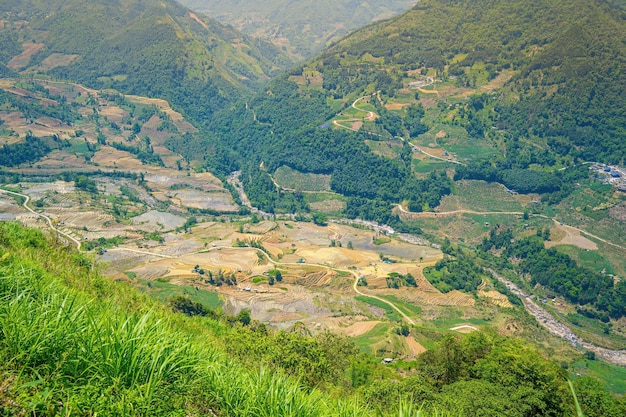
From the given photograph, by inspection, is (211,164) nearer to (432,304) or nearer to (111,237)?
(111,237)

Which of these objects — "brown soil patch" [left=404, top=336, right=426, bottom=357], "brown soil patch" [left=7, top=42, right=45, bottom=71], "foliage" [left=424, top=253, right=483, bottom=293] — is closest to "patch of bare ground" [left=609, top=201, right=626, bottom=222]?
"foliage" [left=424, top=253, right=483, bottom=293]

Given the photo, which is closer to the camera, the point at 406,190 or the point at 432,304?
the point at 432,304

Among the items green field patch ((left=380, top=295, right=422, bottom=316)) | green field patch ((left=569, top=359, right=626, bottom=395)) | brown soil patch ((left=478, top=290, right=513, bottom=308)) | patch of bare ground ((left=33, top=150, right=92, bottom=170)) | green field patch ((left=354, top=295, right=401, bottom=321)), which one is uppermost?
patch of bare ground ((left=33, top=150, right=92, bottom=170))

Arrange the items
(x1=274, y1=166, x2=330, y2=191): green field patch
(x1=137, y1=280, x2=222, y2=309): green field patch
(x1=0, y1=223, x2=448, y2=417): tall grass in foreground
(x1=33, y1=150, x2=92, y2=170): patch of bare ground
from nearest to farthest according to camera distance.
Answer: (x1=0, y1=223, x2=448, y2=417): tall grass in foreground < (x1=137, y1=280, x2=222, y2=309): green field patch < (x1=33, y1=150, x2=92, y2=170): patch of bare ground < (x1=274, y1=166, x2=330, y2=191): green field patch

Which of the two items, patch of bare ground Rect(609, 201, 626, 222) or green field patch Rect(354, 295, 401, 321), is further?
patch of bare ground Rect(609, 201, 626, 222)

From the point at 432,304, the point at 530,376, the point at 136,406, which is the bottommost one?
the point at 432,304

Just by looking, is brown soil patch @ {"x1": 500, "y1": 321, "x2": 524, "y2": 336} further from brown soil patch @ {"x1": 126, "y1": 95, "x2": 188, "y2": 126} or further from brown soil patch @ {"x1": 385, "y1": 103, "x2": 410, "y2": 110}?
brown soil patch @ {"x1": 126, "y1": 95, "x2": 188, "y2": 126}

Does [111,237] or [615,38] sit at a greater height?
[615,38]

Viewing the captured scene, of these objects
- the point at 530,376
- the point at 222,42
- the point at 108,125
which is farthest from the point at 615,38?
the point at 222,42
